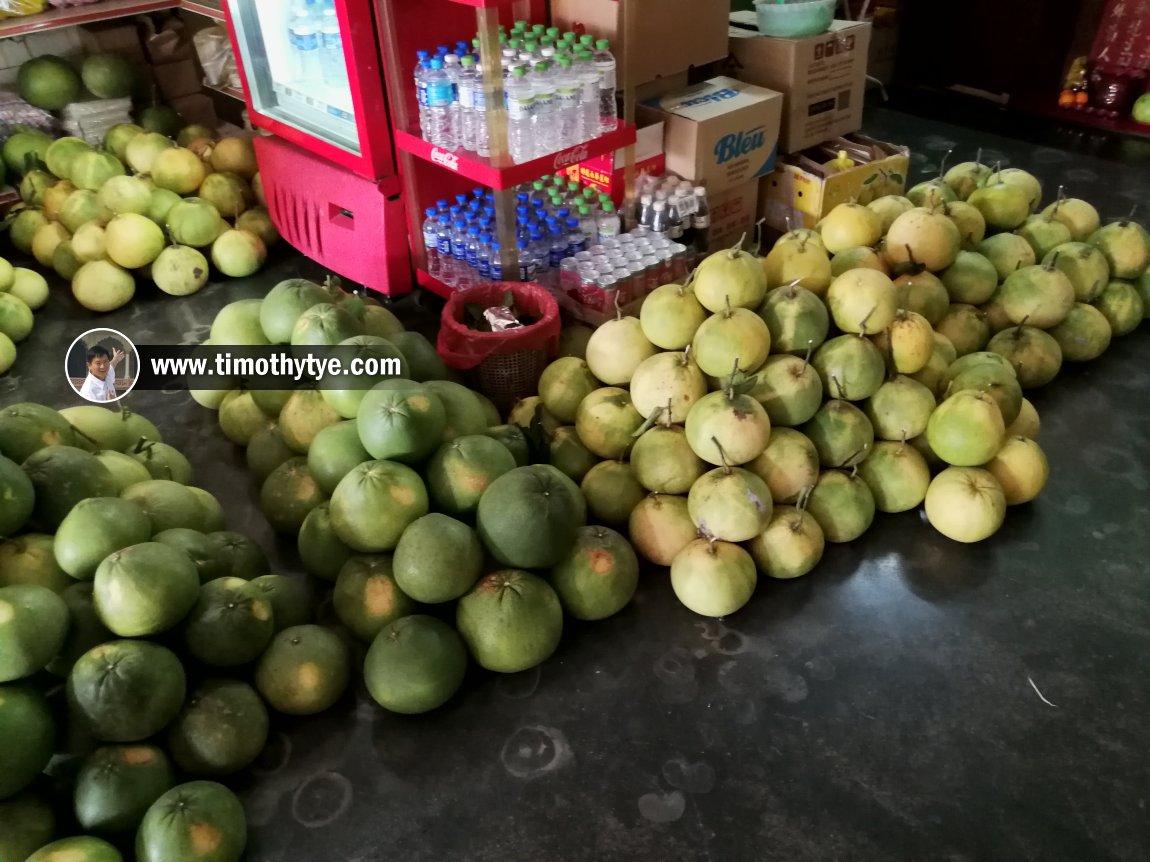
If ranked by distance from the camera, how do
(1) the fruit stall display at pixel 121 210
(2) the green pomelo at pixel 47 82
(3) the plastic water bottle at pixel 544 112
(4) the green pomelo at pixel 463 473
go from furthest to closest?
(2) the green pomelo at pixel 47 82 < (1) the fruit stall display at pixel 121 210 < (3) the plastic water bottle at pixel 544 112 < (4) the green pomelo at pixel 463 473

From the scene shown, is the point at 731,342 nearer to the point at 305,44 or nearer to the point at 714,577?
the point at 714,577

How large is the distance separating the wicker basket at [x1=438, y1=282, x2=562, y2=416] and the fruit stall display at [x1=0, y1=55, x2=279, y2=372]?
3.78 ft

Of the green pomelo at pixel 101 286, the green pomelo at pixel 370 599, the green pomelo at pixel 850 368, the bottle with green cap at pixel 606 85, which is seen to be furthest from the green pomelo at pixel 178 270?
the green pomelo at pixel 850 368

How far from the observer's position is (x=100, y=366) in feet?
5.60

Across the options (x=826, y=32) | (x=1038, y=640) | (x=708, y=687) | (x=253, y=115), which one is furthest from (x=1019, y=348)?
(x=253, y=115)

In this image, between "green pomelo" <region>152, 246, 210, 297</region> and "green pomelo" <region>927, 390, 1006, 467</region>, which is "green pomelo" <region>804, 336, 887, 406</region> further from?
"green pomelo" <region>152, 246, 210, 297</region>

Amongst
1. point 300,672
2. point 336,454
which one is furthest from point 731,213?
point 300,672

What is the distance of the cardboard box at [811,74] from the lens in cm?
301

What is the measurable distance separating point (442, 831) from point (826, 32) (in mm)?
2875

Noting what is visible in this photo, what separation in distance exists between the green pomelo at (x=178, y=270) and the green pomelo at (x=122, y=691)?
1941mm

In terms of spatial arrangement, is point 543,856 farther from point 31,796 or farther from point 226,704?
point 31,796

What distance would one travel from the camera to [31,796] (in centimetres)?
129

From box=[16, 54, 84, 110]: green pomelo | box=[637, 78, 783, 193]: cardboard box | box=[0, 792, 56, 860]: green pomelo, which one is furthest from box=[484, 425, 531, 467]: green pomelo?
box=[16, 54, 84, 110]: green pomelo

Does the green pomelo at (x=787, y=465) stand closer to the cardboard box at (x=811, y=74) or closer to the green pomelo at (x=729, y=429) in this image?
the green pomelo at (x=729, y=429)
